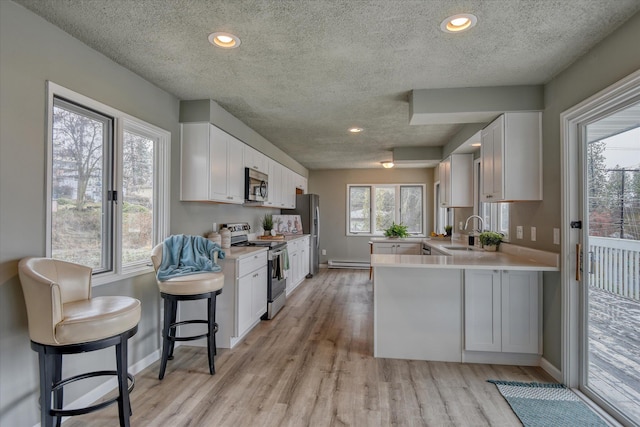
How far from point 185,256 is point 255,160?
2.05 meters

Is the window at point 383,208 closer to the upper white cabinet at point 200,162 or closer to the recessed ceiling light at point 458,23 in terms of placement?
the upper white cabinet at point 200,162

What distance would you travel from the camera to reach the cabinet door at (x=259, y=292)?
11.7 feet

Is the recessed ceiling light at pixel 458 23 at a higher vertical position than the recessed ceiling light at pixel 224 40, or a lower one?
lower


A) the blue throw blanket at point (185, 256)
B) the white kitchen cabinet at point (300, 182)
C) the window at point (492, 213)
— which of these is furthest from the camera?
the white kitchen cabinet at point (300, 182)

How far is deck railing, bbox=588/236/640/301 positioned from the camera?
189 centimetres

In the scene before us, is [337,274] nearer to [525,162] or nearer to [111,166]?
[525,162]

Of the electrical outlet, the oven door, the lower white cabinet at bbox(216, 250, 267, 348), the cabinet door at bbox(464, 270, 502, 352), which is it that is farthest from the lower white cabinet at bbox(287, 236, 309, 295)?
the electrical outlet

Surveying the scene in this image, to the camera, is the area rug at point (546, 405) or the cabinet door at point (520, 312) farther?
the cabinet door at point (520, 312)

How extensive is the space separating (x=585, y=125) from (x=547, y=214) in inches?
28.7

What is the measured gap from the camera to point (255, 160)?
4.48 metres

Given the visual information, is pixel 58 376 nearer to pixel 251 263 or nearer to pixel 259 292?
pixel 251 263

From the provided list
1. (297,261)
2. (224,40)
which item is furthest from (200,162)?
(297,261)

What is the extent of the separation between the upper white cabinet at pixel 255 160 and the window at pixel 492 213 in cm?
285

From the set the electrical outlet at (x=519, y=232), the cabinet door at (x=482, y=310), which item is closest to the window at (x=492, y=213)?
the electrical outlet at (x=519, y=232)
